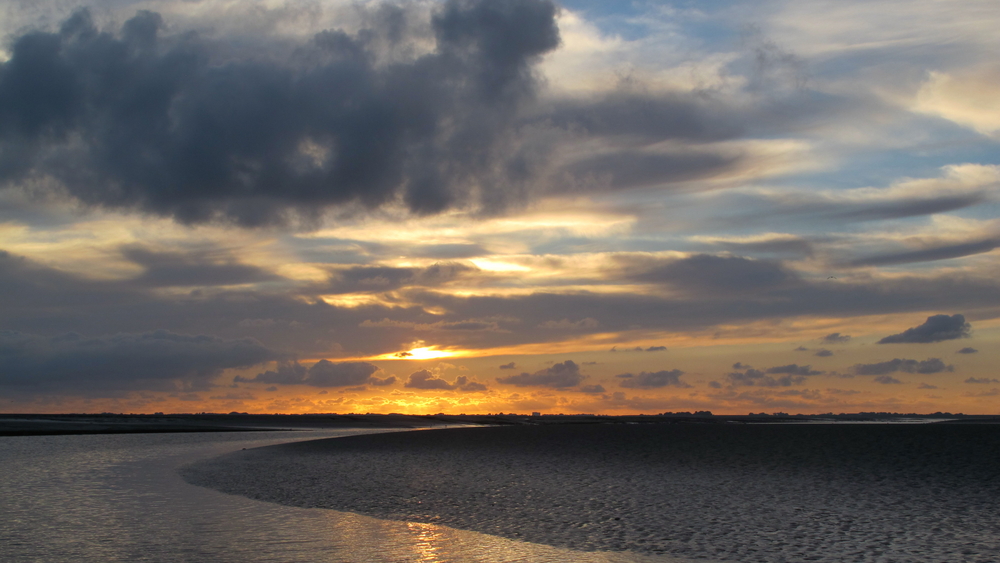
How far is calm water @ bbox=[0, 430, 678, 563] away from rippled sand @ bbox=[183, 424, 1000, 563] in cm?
137

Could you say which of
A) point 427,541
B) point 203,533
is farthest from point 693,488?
point 203,533

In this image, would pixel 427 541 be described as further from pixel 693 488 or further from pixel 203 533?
pixel 693 488

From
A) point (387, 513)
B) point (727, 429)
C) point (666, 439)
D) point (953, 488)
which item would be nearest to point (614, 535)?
point (387, 513)

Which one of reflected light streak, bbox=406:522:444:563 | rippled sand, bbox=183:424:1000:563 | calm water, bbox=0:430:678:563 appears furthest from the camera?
rippled sand, bbox=183:424:1000:563

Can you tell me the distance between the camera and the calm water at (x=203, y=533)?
17906mm

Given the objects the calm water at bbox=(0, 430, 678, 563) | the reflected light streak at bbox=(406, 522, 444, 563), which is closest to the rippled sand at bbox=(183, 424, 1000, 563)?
the reflected light streak at bbox=(406, 522, 444, 563)

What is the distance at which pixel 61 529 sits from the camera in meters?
22.0

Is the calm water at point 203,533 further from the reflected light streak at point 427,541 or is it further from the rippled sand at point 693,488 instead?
the rippled sand at point 693,488

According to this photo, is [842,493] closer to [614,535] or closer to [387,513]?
[614,535]

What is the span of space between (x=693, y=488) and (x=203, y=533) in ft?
56.4

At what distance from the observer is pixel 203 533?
2089 cm

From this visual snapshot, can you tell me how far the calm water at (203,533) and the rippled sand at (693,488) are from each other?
4.49 ft

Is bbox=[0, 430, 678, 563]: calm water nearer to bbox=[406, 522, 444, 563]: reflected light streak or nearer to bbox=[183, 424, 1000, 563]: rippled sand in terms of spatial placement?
bbox=[406, 522, 444, 563]: reflected light streak

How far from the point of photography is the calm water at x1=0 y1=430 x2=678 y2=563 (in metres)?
17.9
